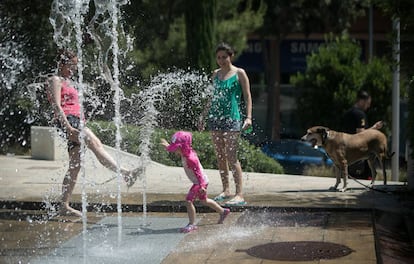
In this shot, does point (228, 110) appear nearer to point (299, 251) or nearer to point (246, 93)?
point (246, 93)

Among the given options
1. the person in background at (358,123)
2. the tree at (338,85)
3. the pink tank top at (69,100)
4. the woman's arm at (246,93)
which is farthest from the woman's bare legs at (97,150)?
the tree at (338,85)

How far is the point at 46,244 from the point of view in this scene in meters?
7.20

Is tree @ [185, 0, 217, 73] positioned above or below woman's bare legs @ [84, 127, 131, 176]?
above

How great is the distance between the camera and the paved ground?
6.65m

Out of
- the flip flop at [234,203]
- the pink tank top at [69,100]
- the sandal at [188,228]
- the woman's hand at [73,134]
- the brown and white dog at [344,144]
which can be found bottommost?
the sandal at [188,228]

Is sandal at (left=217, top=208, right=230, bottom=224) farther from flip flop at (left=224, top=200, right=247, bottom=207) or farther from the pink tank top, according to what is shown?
the pink tank top

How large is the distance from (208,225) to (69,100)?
6.43 feet

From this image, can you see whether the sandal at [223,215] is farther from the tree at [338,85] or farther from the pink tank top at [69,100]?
the tree at [338,85]

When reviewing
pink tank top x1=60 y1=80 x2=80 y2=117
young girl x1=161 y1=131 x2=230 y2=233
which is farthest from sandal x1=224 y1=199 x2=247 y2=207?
pink tank top x1=60 y1=80 x2=80 y2=117

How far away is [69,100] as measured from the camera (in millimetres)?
8227

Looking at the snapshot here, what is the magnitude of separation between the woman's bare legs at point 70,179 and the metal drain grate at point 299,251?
7.89 feet

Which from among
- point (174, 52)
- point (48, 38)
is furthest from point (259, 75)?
point (48, 38)

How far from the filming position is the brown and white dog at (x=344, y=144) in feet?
32.0

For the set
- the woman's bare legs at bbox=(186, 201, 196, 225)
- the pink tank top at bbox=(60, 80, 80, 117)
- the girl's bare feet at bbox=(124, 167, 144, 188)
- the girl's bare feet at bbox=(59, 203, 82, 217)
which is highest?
the pink tank top at bbox=(60, 80, 80, 117)
